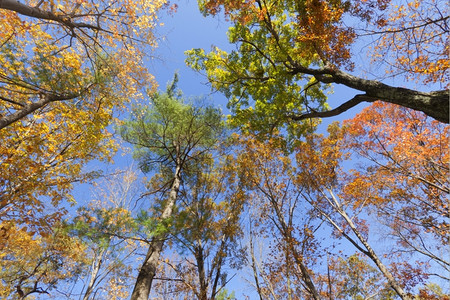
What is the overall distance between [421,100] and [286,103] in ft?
11.7

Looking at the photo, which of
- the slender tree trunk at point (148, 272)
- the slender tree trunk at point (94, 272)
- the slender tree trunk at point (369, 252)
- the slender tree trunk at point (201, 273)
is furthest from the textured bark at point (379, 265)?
the slender tree trunk at point (94, 272)

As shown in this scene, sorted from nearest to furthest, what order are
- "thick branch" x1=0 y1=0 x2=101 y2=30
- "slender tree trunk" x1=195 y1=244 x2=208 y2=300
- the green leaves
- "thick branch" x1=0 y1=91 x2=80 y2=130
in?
"thick branch" x1=0 y1=0 x2=101 y2=30
"thick branch" x1=0 y1=91 x2=80 y2=130
"slender tree trunk" x1=195 y1=244 x2=208 y2=300
the green leaves

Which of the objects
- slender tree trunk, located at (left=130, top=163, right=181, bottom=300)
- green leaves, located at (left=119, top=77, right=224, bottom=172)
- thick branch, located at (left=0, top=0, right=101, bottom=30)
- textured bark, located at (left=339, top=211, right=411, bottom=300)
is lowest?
slender tree trunk, located at (left=130, top=163, right=181, bottom=300)

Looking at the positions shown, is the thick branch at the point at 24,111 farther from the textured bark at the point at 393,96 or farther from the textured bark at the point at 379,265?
the textured bark at the point at 379,265

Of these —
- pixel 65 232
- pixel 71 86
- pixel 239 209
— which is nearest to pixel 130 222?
pixel 65 232

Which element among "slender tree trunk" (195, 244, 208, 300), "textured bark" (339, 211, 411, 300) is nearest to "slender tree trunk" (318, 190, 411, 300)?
A: "textured bark" (339, 211, 411, 300)

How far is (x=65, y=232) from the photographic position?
4055mm

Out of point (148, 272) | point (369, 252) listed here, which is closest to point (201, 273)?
point (148, 272)

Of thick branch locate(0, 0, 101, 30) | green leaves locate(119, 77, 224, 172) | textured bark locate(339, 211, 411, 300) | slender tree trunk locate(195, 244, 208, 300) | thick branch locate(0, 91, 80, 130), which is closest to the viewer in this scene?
thick branch locate(0, 0, 101, 30)

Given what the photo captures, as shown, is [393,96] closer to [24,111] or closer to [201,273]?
[201,273]

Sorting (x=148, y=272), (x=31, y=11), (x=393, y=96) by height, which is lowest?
(x=148, y=272)

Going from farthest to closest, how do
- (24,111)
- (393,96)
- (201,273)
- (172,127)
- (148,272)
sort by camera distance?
(172,127) → (201,273) → (148,272) → (24,111) → (393,96)

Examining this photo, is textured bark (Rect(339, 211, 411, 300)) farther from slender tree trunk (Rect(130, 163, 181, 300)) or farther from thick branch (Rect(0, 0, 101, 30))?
thick branch (Rect(0, 0, 101, 30))

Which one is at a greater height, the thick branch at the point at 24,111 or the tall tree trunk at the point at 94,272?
the thick branch at the point at 24,111
